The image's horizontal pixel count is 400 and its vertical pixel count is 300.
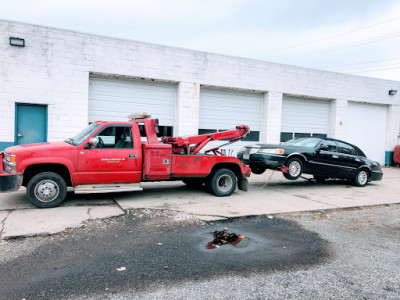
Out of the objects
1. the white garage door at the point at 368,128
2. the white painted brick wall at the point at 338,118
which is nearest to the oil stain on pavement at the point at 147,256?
the white painted brick wall at the point at 338,118

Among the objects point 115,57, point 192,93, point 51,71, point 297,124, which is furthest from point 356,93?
point 51,71

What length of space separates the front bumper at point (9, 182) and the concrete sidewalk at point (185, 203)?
1.54 ft

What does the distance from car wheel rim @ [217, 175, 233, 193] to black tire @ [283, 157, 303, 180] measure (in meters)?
1.91

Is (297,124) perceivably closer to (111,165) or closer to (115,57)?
(115,57)

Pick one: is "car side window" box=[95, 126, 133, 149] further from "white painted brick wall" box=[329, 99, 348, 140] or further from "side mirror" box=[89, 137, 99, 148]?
"white painted brick wall" box=[329, 99, 348, 140]

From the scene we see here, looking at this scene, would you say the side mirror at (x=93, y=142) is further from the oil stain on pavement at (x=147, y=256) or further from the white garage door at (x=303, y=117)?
the white garage door at (x=303, y=117)

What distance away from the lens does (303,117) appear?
17344 millimetres

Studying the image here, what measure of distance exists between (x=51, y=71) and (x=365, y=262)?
11.4 metres

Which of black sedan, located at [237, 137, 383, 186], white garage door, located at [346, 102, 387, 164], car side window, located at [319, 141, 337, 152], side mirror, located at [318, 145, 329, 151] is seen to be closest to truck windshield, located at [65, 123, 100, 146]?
black sedan, located at [237, 137, 383, 186]

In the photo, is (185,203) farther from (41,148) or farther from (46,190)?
(41,148)

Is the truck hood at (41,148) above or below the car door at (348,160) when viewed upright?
above

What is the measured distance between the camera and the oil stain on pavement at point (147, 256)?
361cm

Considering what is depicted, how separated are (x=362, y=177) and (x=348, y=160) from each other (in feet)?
3.77

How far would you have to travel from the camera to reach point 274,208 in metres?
7.63
